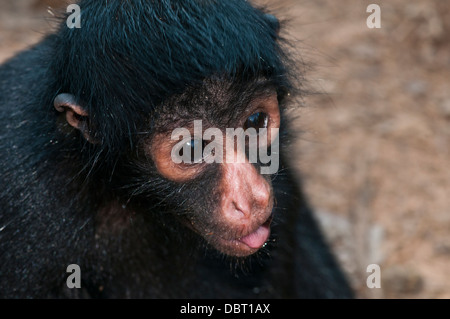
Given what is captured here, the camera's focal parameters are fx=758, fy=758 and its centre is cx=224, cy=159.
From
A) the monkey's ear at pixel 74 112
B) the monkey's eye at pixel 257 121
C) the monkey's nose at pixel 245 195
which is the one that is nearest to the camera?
the monkey's nose at pixel 245 195

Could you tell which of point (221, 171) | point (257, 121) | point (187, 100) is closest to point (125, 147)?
point (187, 100)

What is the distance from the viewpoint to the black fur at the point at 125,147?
4.20 m

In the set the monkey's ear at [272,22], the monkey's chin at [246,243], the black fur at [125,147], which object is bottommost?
the monkey's chin at [246,243]

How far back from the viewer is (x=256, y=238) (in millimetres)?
4309

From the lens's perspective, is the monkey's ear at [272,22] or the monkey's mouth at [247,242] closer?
the monkey's mouth at [247,242]

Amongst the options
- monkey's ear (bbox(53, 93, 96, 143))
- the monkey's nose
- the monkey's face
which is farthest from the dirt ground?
the monkey's nose

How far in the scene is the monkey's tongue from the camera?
430 centimetres

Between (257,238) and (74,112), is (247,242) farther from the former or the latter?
(74,112)

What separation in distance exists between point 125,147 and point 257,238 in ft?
3.08

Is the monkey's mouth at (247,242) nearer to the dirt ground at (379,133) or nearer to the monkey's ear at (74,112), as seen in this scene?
the monkey's ear at (74,112)

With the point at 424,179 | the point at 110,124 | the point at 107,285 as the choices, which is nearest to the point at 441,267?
the point at 424,179

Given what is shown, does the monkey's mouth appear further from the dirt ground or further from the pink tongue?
the dirt ground

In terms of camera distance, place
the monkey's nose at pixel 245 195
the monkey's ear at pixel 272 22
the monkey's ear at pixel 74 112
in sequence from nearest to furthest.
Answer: the monkey's nose at pixel 245 195
the monkey's ear at pixel 74 112
the monkey's ear at pixel 272 22

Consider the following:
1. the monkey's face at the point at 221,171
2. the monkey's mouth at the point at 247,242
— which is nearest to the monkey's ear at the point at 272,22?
the monkey's face at the point at 221,171
